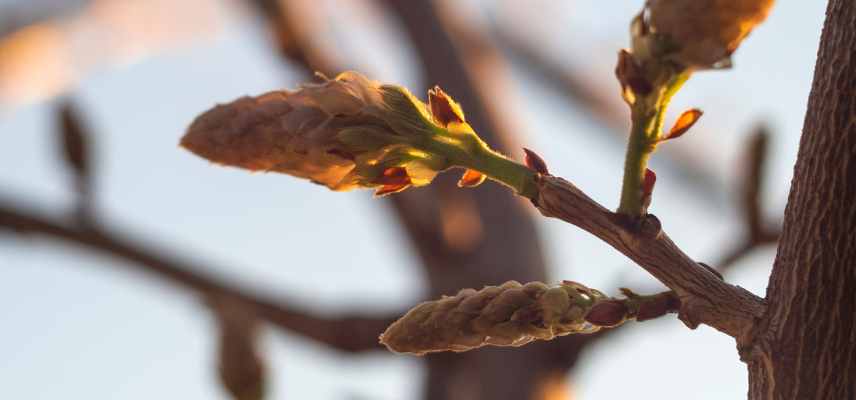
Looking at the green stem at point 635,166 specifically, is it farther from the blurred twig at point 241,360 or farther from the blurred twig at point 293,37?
the blurred twig at point 293,37

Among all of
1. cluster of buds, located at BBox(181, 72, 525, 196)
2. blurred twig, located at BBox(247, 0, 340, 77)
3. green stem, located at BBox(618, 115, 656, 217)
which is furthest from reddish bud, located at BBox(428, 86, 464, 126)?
blurred twig, located at BBox(247, 0, 340, 77)

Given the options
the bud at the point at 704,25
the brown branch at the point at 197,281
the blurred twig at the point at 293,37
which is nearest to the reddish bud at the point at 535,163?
the bud at the point at 704,25

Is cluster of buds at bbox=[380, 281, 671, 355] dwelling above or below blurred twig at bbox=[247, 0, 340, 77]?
below

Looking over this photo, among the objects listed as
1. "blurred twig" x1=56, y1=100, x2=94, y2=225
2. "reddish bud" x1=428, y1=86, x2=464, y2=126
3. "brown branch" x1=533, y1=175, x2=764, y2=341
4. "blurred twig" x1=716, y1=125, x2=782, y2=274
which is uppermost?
"blurred twig" x1=56, y1=100, x2=94, y2=225

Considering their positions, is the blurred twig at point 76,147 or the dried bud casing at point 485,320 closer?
the dried bud casing at point 485,320

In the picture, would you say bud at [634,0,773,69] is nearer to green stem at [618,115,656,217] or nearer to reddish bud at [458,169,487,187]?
green stem at [618,115,656,217]

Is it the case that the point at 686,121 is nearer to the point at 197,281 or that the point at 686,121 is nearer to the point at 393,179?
the point at 393,179

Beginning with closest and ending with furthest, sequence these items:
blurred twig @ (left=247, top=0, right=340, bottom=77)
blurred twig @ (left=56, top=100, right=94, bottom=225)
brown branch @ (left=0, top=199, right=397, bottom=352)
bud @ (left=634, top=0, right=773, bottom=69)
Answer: bud @ (left=634, top=0, right=773, bottom=69) < blurred twig @ (left=56, top=100, right=94, bottom=225) < brown branch @ (left=0, top=199, right=397, bottom=352) < blurred twig @ (left=247, top=0, right=340, bottom=77)
